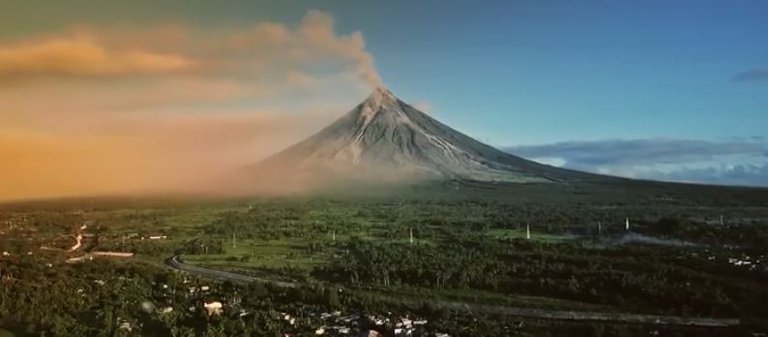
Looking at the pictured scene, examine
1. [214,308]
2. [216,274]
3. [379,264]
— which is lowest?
[214,308]

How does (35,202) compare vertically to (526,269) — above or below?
above

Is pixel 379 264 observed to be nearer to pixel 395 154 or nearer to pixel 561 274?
pixel 561 274

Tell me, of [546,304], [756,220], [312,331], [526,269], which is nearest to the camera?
[312,331]

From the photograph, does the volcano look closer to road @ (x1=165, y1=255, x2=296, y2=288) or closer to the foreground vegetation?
the foreground vegetation

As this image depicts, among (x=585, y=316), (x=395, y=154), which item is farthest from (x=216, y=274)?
(x=395, y=154)

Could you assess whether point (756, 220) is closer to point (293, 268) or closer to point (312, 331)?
point (293, 268)

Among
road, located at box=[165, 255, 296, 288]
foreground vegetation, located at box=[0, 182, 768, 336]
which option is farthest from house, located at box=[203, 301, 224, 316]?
road, located at box=[165, 255, 296, 288]

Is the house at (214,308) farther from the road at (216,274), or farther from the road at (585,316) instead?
the road at (585,316)

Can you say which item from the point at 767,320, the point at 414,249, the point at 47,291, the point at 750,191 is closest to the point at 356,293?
the point at 414,249
